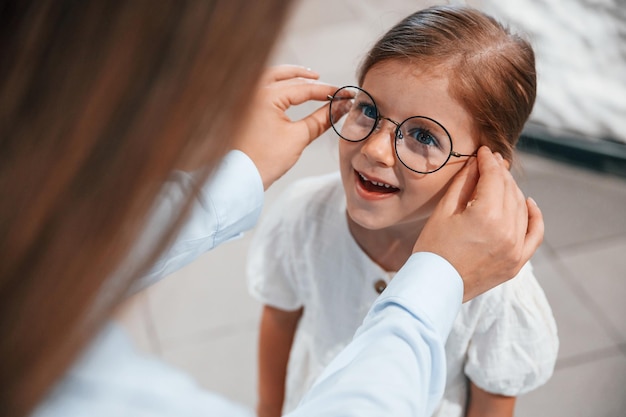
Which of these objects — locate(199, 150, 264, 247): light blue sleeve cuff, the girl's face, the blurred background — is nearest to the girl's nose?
the girl's face

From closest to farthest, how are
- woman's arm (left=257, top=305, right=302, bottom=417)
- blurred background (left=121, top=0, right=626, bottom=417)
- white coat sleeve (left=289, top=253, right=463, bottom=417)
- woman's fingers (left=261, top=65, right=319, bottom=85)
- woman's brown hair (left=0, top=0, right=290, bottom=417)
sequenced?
woman's brown hair (left=0, top=0, right=290, bottom=417)
white coat sleeve (left=289, top=253, right=463, bottom=417)
woman's fingers (left=261, top=65, right=319, bottom=85)
woman's arm (left=257, top=305, right=302, bottom=417)
blurred background (left=121, top=0, right=626, bottom=417)

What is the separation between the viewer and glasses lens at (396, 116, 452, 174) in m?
0.85

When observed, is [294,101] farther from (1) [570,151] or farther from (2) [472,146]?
(1) [570,151]

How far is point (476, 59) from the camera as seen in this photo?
2.74ft

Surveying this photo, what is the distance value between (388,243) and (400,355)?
0.37 metres

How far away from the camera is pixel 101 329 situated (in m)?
0.44

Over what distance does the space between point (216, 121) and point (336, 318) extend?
69 cm

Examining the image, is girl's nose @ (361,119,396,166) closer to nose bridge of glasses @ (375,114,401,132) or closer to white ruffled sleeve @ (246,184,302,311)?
nose bridge of glasses @ (375,114,401,132)

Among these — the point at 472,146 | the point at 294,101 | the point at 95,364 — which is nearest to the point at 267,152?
the point at 294,101

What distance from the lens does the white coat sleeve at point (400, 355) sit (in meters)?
0.61

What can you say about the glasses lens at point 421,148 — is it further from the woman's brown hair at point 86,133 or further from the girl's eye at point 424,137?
the woman's brown hair at point 86,133

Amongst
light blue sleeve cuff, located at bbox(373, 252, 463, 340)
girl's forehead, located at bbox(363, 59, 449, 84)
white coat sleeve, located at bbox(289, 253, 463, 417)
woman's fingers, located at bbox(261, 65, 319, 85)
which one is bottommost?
white coat sleeve, located at bbox(289, 253, 463, 417)

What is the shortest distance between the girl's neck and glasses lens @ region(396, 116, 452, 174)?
0.50ft

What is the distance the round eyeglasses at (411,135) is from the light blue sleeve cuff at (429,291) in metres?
0.15
